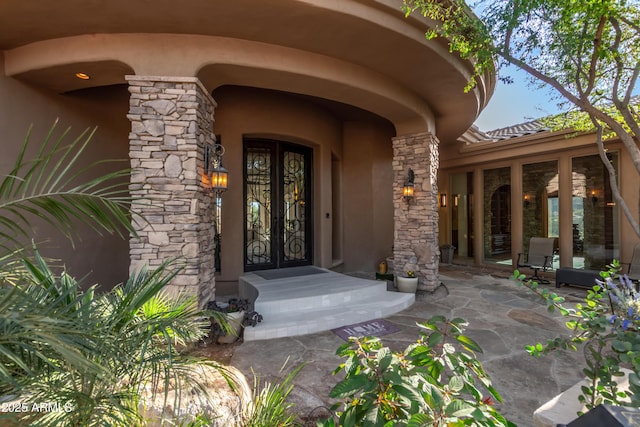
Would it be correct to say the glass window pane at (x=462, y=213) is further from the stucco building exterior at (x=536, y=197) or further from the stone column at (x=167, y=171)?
the stone column at (x=167, y=171)

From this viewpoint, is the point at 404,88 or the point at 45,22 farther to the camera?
the point at 404,88

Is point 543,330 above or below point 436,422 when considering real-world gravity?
below

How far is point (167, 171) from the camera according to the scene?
360cm

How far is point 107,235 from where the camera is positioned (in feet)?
16.3

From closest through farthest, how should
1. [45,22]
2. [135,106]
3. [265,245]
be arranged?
[45,22] → [135,106] → [265,245]

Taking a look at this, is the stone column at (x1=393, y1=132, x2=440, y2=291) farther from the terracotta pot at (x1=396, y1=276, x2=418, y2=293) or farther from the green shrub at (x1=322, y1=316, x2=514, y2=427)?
the green shrub at (x1=322, y1=316, x2=514, y2=427)

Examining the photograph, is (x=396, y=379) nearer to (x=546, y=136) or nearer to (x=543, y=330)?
(x=543, y=330)

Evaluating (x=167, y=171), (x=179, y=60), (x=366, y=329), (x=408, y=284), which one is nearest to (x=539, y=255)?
(x=408, y=284)

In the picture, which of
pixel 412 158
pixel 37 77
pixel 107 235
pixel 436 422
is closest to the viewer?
pixel 436 422

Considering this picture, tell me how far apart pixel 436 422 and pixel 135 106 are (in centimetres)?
417

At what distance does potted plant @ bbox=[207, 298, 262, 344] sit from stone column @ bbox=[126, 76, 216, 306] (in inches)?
12.8

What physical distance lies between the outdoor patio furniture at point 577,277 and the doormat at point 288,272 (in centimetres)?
506

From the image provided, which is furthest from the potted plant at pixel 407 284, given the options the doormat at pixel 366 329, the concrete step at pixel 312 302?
the doormat at pixel 366 329

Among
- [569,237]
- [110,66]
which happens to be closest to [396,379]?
[110,66]
